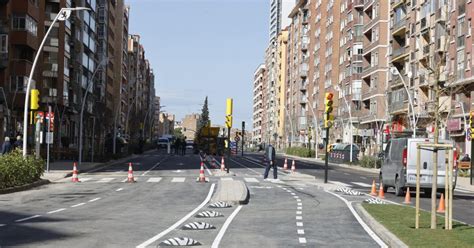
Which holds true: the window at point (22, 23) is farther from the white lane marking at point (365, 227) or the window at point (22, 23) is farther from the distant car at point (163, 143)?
the distant car at point (163, 143)

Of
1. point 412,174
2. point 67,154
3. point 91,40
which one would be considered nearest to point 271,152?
point 412,174

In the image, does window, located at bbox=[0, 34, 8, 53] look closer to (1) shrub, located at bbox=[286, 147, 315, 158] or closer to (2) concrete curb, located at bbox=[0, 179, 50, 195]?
(2) concrete curb, located at bbox=[0, 179, 50, 195]

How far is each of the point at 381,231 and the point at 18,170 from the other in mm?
16481

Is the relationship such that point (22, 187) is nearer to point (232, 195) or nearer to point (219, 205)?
point (232, 195)

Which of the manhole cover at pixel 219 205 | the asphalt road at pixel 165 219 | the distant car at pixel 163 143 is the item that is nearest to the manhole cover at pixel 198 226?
the asphalt road at pixel 165 219

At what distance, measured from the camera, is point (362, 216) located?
667 inches

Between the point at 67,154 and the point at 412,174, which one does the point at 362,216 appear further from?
the point at 67,154

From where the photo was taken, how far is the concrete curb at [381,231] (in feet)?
38.1

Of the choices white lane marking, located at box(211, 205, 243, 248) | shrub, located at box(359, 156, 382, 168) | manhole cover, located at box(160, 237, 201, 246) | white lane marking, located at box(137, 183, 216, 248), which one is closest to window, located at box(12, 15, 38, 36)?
shrub, located at box(359, 156, 382, 168)

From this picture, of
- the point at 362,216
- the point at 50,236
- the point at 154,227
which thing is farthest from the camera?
the point at 362,216

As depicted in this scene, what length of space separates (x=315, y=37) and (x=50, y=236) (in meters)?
117

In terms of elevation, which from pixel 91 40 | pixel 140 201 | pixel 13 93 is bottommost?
pixel 140 201

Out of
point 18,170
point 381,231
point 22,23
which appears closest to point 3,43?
point 22,23

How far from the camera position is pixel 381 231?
13.3 meters
